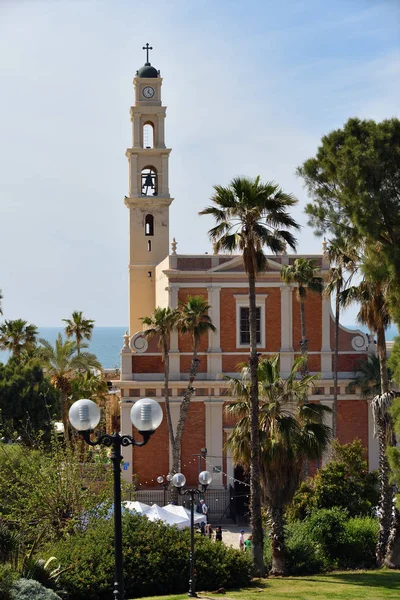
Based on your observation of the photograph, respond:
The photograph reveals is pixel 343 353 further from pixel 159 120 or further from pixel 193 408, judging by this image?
pixel 159 120

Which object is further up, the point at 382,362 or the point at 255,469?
the point at 382,362

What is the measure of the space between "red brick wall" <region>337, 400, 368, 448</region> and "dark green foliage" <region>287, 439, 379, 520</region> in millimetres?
12238

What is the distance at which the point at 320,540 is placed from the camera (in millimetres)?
29703

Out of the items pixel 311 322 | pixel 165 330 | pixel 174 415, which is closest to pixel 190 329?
pixel 165 330

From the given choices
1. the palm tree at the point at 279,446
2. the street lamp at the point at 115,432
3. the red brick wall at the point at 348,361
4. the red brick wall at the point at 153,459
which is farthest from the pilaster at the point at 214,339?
the street lamp at the point at 115,432

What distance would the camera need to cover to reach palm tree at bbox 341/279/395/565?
1145 inches

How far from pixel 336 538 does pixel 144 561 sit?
9.02 meters

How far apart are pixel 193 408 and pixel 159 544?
22.1 meters

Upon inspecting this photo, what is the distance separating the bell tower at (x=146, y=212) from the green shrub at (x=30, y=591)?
33.6 meters

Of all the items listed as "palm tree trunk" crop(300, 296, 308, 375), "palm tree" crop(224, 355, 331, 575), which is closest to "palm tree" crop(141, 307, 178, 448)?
"palm tree trunk" crop(300, 296, 308, 375)

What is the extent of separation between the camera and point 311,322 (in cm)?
4591

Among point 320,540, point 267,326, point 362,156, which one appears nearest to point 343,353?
point 267,326

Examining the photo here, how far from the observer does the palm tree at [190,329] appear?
140 ft

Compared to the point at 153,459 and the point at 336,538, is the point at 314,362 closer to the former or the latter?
the point at 153,459
